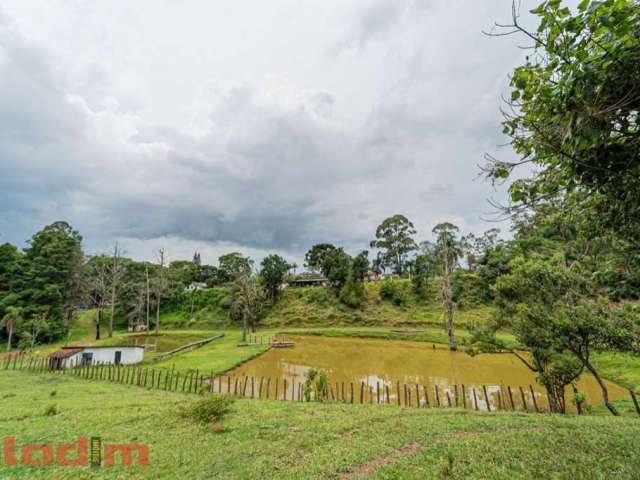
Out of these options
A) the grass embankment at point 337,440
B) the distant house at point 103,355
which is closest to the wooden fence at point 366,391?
the distant house at point 103,355

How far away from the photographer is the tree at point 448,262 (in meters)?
23.2

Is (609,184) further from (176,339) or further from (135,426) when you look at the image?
(176,339)

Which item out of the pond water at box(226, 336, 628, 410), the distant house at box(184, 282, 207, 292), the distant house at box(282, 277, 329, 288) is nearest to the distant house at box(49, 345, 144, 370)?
the pond water at box(226, 336, 628, 410)

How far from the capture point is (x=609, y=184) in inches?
117

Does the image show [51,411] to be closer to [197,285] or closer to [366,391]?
[366,391]

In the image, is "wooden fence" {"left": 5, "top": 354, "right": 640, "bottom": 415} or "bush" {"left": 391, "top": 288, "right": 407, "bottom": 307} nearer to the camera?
"wooden fence" {"left": 5, "top": 354, "right": 640, "bottom": 415}

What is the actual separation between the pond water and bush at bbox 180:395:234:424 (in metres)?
4.16

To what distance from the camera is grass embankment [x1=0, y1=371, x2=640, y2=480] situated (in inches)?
188

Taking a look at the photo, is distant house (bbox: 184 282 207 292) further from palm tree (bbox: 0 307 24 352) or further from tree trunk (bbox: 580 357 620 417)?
tree trunk (bbox: 580 357 620 417)

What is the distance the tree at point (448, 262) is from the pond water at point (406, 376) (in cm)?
187

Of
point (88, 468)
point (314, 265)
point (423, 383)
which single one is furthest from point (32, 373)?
point (314, 265)
